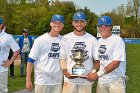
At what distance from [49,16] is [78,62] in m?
77.9

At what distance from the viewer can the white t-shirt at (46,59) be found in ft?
20.8

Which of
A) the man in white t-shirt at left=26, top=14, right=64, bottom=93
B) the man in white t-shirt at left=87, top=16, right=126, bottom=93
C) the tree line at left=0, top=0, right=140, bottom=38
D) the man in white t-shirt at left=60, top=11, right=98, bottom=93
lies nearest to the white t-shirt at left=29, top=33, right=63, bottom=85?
the man in white t-shirt at left=26, top=14, right=64, bottom=93

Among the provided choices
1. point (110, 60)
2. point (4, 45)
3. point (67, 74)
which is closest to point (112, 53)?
point (110, 60)

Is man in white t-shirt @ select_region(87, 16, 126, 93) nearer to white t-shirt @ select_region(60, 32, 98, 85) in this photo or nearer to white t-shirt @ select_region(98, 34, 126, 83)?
white t-shirt @ select_region(98, 34, 126, 83)

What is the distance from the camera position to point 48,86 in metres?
6.49

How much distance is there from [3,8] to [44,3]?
21962mm

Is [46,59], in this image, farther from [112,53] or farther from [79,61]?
[112,53]

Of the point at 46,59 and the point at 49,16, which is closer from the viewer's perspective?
the point at 46,59

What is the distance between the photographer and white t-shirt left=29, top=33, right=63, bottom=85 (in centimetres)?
633

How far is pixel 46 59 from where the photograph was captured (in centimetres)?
638

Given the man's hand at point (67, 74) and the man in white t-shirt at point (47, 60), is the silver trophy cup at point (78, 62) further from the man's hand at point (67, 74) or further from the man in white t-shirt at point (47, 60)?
the man in white t-shirt at point (47, 60)

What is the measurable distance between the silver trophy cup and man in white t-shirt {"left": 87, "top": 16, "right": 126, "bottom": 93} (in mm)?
245

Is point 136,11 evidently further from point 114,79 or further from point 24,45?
point 114,79

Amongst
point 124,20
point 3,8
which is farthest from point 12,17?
point 124,20
